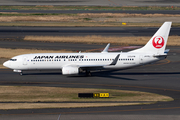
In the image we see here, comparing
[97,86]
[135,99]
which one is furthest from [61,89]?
[135,99]

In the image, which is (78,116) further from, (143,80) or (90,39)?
(90,39)

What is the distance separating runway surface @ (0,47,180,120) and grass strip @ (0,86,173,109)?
180 cm

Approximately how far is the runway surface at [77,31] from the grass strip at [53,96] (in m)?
47.4

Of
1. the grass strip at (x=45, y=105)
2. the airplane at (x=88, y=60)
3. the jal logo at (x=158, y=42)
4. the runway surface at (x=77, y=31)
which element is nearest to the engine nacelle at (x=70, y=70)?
the airplane at (x=88, y=60)

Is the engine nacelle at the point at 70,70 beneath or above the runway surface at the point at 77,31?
beneath

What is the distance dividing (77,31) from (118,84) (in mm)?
49875

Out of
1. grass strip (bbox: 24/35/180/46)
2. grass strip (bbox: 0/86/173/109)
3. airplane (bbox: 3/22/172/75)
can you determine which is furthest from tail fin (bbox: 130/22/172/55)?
grass strip (bbox: 24/35/180/46)

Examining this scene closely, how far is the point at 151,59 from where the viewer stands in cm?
4812

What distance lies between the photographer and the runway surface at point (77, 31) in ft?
283

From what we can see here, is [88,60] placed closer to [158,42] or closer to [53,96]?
[158,42]

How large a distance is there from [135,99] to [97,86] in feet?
28.3

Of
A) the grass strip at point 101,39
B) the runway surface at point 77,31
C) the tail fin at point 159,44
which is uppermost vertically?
the runway surface at point 77,31

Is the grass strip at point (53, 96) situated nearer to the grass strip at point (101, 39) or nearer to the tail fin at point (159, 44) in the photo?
the tail fin at point (159, 44)

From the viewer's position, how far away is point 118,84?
142 ft
